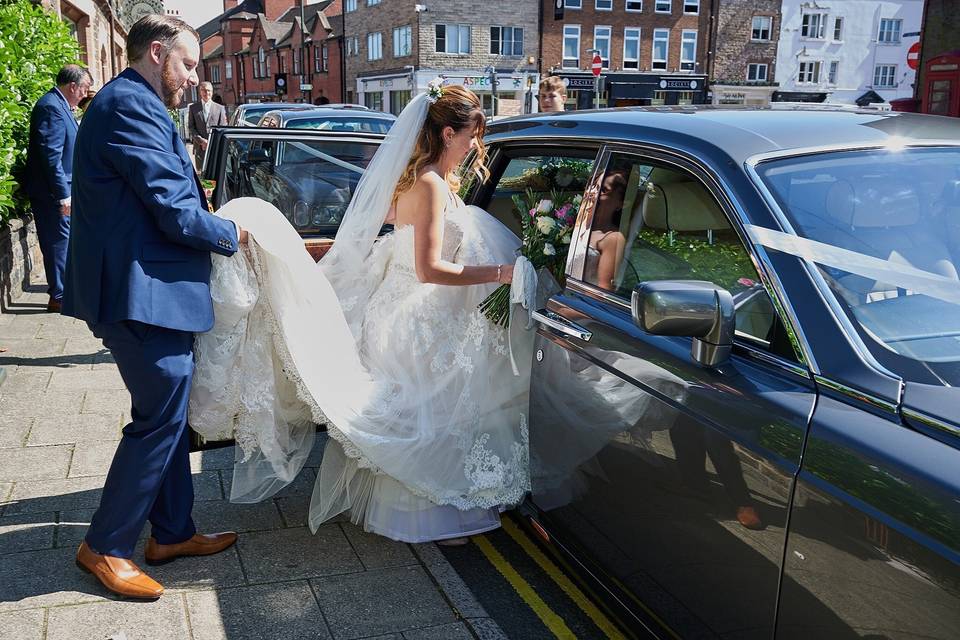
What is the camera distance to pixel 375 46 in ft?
192

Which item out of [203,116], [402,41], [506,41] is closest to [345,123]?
[203,116]

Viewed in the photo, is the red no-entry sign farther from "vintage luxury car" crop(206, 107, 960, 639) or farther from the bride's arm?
the bride's arm

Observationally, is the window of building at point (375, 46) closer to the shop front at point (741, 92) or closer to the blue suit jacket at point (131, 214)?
the shop front at point (741, 92)

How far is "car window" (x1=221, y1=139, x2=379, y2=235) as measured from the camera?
20.6ft

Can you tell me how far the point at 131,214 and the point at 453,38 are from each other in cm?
5194

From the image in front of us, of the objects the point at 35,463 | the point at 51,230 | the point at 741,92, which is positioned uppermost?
the point at 741,92

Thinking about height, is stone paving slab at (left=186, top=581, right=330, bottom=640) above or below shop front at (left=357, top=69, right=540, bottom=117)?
below

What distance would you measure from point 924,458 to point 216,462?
13.1 ft

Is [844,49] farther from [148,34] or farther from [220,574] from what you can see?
[220,574]

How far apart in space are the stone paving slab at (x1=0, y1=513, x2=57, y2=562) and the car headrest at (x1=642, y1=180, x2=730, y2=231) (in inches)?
119

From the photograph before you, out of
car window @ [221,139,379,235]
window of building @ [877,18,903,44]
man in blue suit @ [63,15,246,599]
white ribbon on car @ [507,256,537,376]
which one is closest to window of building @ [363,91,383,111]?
window of building @ [877,18,903,44]

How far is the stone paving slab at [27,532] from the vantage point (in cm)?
380

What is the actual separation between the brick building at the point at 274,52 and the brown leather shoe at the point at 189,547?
2476 inches

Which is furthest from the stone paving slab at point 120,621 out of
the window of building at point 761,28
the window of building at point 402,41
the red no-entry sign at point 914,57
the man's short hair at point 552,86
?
the window of building at point 761,28
